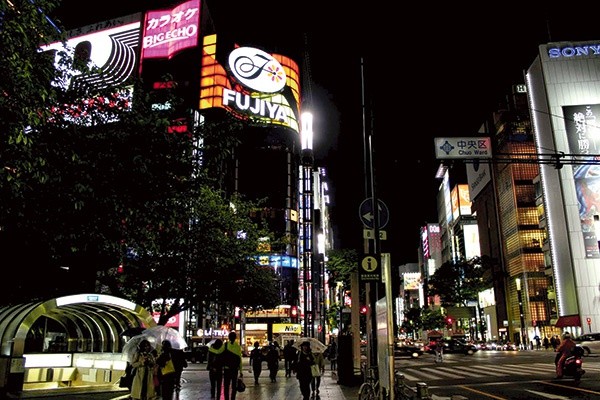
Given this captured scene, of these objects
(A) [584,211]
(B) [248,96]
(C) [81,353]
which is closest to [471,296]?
(A) [584,211]

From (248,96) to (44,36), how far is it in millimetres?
63215

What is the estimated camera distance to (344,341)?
58.6 feet

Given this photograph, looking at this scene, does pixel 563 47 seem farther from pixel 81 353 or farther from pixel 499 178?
pixel 81 353

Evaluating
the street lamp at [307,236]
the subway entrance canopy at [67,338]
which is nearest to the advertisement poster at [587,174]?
the street lamp at [307,236]

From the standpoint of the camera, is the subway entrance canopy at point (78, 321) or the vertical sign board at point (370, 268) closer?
the vertical sign board at point (370, 268)

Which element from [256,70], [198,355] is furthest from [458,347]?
[256,70]

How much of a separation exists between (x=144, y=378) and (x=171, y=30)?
60354 millimetres

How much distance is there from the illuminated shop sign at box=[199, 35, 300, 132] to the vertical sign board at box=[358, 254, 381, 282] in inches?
2189

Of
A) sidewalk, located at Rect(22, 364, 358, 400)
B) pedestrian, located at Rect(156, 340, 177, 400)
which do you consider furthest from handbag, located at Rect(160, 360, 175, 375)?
sidewalk, located at Rect(22, 364, 358, 400)

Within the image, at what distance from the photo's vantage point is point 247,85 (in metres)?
69.1

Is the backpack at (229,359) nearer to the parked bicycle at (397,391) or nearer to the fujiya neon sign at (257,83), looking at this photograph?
the parked bicycle at (397,391)

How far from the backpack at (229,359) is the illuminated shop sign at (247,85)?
55.5m

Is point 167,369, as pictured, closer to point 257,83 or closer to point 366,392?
point 366,392

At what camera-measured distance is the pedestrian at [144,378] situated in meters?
9.98
